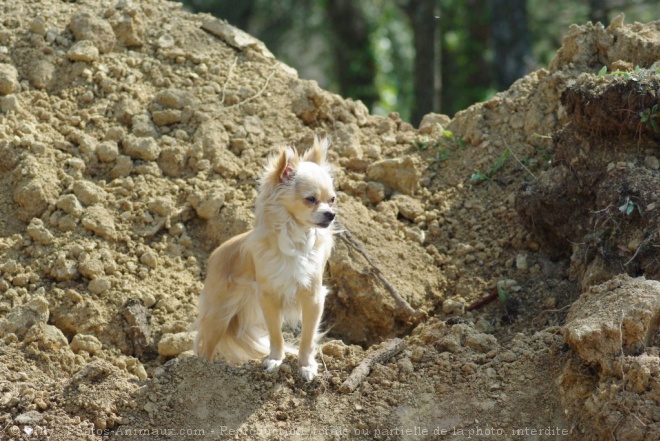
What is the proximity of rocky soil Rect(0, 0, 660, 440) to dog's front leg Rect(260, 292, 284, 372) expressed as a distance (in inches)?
6.8

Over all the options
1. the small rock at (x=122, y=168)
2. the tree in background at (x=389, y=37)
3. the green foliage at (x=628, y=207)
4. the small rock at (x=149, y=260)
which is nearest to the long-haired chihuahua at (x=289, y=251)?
the small rock at (x=149, y=260)

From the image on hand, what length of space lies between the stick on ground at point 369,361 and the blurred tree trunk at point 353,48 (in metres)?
12.1

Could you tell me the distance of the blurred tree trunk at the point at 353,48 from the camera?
18.2m

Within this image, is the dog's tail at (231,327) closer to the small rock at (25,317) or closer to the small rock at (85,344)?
the small rock at (85,344)

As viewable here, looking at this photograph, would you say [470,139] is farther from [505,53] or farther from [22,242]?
[505,53]

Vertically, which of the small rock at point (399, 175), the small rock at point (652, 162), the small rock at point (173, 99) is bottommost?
the small rock at point (173, 99)

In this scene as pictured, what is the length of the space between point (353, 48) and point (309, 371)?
12.8 metres

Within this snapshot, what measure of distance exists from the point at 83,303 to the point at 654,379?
4304mm

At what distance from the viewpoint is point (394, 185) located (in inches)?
330

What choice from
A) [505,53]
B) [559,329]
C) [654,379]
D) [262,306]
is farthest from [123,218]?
[505,53]

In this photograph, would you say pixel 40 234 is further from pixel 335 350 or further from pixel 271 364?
pixel 335 350

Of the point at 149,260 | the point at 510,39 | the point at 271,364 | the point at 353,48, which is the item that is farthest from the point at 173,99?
the point at 353,48

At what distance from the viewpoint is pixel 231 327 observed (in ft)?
23.7

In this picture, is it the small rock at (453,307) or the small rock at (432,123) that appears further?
the small rock at (432,123)
